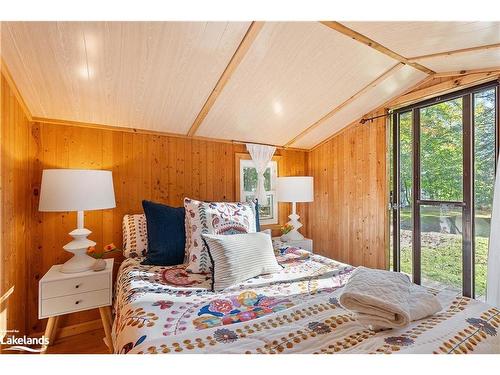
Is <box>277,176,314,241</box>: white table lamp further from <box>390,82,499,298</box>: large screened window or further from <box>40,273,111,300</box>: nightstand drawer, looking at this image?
<box>40,273,111,300</box>: nightstand drawer

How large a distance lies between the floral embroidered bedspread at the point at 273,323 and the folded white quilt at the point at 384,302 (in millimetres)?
34

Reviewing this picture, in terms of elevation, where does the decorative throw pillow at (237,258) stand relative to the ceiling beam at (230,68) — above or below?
below

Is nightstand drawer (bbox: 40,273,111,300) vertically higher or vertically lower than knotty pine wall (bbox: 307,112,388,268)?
lower

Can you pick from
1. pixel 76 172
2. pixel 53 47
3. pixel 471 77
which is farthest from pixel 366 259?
pixel 53 47

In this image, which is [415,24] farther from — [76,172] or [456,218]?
[76,172]

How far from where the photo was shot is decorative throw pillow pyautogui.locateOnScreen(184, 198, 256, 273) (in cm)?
164

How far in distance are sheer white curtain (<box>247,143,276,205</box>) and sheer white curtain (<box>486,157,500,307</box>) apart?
192 centimetres

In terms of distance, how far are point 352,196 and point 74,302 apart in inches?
105

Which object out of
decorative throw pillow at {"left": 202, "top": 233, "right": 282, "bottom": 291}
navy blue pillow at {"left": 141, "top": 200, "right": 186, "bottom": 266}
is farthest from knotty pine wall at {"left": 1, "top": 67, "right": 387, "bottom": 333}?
decorative throw pillow at {"left": 202, "top": 233, "right": 282, "bottom": 291}

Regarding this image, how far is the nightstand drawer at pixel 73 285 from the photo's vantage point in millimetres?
1554

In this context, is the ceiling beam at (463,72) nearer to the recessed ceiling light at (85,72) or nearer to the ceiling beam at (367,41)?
the ceiling beam at (367,41)

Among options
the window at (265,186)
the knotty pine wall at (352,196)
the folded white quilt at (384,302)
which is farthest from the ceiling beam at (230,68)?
the knotty pine wall at (352,196)
